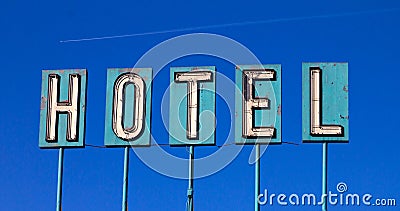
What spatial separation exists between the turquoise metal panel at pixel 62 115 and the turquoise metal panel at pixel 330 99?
A: 17.3ft

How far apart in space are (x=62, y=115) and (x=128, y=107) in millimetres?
1613

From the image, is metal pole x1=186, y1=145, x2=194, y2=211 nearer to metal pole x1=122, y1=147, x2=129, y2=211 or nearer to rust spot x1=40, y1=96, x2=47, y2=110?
metal pole x1=122, y1=147, x2=129, y2=211

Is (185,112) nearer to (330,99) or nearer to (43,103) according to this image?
(330,99)

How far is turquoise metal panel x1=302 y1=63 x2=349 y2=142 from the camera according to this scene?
4441cm

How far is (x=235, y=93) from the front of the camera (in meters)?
45.1

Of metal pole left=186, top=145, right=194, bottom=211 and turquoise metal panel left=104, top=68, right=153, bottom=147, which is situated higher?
turquoise metal panel left=104, top=68, right=153, bottom=147

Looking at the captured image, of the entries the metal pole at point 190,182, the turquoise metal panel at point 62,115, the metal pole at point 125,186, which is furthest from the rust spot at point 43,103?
the metal pole at point 190,182

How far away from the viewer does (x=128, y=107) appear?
4578 centimetres

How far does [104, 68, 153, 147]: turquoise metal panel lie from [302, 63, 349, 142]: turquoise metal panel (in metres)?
3.69

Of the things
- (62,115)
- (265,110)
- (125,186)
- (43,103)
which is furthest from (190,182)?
(43,103)

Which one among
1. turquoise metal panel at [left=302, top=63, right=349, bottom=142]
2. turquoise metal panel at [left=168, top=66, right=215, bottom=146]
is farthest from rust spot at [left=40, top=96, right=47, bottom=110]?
turquoise metal panel at [left=302, top=63, right=349, bottom=142]

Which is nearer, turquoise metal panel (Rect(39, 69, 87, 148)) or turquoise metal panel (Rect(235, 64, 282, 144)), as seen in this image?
turquoise metal panel (Rect(235, 64, 282, 144))

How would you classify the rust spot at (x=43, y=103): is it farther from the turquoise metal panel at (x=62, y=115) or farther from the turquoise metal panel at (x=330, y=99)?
the turquoise metal panel at (x=330, y=99)

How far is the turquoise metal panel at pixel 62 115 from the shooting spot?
45.8m
